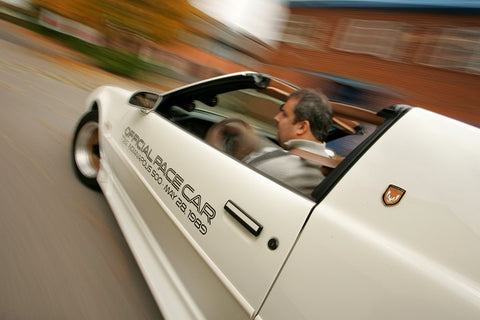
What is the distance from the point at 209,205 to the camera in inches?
50.8

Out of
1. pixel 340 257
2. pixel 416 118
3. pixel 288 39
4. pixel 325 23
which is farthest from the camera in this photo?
pixel 288 39

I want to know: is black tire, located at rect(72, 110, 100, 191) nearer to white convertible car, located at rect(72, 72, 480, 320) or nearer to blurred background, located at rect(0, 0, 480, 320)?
blurred background, located at rect(0, 0, 480, 320)

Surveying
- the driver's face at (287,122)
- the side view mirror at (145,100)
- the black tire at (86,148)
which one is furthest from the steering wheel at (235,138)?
the black tire at (86,148)

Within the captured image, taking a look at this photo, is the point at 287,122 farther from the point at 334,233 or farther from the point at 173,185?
the point at 334,233

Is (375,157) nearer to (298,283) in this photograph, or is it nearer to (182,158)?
(298,283)

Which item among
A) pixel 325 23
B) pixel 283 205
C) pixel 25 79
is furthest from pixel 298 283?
pixel 325 23

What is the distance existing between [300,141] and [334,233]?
0.66m

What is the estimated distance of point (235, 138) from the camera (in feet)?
6.53

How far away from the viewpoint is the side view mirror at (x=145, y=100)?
2.09 m

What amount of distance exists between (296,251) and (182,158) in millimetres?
858

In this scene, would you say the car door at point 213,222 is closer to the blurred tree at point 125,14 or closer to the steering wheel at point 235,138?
the steering wheel at point 235,138

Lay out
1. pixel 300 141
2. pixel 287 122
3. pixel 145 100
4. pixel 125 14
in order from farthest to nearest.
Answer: pixel 125 14 → pixel 145 100 → pixel 287 122 → pixel 300 141

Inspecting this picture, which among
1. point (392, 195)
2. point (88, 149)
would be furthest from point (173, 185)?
point (88, 149)

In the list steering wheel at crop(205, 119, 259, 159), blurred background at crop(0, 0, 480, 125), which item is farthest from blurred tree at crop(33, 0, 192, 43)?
steering wheel at crop(205, 119, 259, 159)
